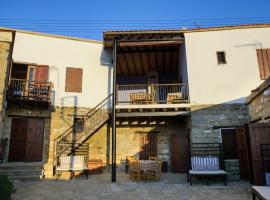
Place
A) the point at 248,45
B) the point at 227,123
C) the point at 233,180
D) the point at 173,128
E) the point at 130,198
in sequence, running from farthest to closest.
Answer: the point at 173,128 < the point at 248,45 < the point at 227,123 < the point at 233,180 < the point at 130,198

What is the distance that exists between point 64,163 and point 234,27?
9.72 metres

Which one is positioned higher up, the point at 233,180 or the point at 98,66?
the point at 98,66

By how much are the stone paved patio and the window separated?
5075mm

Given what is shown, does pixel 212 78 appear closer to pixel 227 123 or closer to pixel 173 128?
pixel 227 123

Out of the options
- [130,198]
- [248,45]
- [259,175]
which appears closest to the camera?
[130,198]

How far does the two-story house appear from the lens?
34.6 ft

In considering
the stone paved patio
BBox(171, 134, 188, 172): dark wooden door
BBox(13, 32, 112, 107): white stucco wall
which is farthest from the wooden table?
BBox(13, 32, 112, 107): white stucco wall

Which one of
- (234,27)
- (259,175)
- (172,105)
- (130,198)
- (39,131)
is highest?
(234,27)

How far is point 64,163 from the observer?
381 inches

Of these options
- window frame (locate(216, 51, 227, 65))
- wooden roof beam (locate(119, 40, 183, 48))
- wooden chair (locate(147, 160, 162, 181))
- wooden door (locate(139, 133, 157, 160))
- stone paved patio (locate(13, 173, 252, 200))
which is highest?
wooden roof beam (locate(119, 40, 183, 48))

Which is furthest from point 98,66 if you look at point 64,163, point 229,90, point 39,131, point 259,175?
point 259,175

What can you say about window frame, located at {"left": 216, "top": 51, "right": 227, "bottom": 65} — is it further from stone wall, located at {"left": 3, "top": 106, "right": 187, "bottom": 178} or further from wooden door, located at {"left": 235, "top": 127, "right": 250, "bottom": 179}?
stone wall, located at {"left": 3, "top": 106, "right": 187, "bottom": 178}

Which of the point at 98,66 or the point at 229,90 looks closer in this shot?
the point at 229,90

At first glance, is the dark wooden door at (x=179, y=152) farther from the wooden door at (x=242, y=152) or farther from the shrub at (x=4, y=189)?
the shrub at (x=4, y=189)
